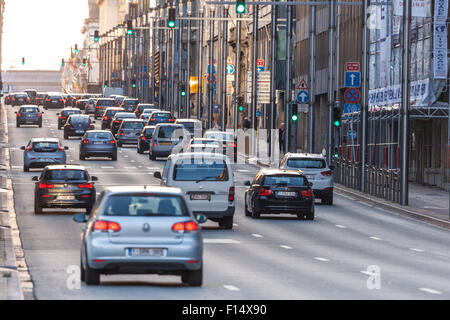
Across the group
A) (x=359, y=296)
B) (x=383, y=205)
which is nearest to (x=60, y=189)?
(x=383, y=205)

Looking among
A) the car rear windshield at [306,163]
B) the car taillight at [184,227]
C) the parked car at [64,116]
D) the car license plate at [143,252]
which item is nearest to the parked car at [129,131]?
the parked car at [64,116]

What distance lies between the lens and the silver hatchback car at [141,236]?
16.4 metres

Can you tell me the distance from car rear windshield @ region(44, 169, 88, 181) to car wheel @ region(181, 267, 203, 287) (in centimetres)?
1691

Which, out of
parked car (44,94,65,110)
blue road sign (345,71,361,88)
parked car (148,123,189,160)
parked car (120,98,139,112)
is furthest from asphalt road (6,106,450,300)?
parked car (44,94,65,110)

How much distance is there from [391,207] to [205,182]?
38.1ft

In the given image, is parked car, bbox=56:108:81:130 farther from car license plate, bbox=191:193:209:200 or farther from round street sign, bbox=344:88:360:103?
car license plate, bbox=191:193:209:200

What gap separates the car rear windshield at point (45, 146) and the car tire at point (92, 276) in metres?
35.7

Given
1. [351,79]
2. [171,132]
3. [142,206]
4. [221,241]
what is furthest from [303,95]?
[142,206]

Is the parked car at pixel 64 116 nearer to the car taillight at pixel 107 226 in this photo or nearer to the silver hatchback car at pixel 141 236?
the silver hatchback car at pixel 141 236

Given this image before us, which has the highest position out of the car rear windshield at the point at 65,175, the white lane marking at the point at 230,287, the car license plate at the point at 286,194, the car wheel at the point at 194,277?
the car rear windshield at the point at 65,175

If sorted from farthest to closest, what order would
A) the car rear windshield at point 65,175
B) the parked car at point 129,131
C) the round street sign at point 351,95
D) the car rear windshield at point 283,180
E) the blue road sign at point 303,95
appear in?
the parked car at point 129,131
the blue road sign at point 303,95
the round street sign at point 351,95
the car rear windshield at point 65,175
the car rear windshield at point 283,180

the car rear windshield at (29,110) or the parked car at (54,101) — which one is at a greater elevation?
the parked car at (54,101)

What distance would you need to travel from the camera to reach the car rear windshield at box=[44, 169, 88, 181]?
33.7 m

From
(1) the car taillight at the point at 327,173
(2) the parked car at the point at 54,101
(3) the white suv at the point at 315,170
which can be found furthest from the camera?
(2) the parked car at the point at 54,101
